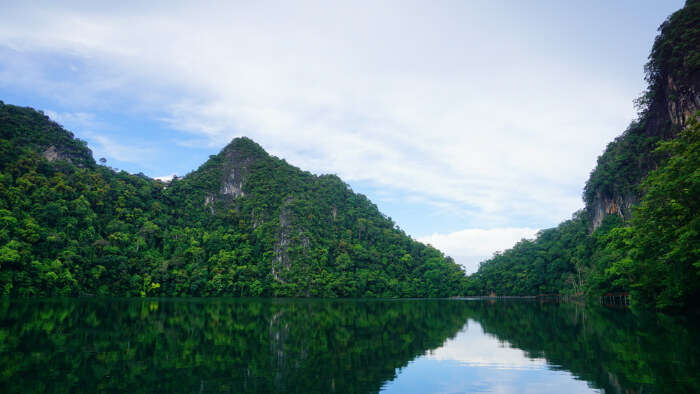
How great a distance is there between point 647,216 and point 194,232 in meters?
96.1

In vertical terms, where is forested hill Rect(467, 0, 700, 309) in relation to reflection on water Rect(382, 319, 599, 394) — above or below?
above

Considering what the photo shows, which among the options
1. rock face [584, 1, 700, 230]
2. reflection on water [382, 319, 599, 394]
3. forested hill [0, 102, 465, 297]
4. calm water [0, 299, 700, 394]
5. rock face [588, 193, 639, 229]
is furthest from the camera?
forested hill [0, 102, 465, 297]

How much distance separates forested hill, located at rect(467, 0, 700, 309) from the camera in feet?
71.9

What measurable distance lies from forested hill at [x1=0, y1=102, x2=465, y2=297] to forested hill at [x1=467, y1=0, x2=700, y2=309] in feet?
73.6

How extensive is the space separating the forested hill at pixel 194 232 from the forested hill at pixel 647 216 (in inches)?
883

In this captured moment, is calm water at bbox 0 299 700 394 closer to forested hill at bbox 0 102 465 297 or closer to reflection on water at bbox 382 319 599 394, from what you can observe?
reflection on water at bbox 382 319 599 394

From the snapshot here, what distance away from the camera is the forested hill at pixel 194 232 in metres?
65.1

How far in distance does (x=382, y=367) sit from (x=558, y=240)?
91.7 metres

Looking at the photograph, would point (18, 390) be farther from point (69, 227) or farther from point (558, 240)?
point (558, 240)

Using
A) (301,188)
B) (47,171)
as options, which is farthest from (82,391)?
(301,188)

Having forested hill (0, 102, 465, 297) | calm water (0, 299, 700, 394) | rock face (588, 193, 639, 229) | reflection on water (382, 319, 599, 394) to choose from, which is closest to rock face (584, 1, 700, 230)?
rock face (588, 193, 639, 229)

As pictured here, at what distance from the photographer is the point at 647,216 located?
24625mm

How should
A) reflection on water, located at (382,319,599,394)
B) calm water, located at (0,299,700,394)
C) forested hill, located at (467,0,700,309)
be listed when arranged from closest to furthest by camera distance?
1. calm water, located at (0,299,700,394)
2. reflection on water, located at (382,319,599,394)
3. forested hill, located at (467,0,700,309)

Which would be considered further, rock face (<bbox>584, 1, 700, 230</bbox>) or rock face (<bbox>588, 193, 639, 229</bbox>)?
rock face (<bbox>588, 193, 639, 229</bbox>)
